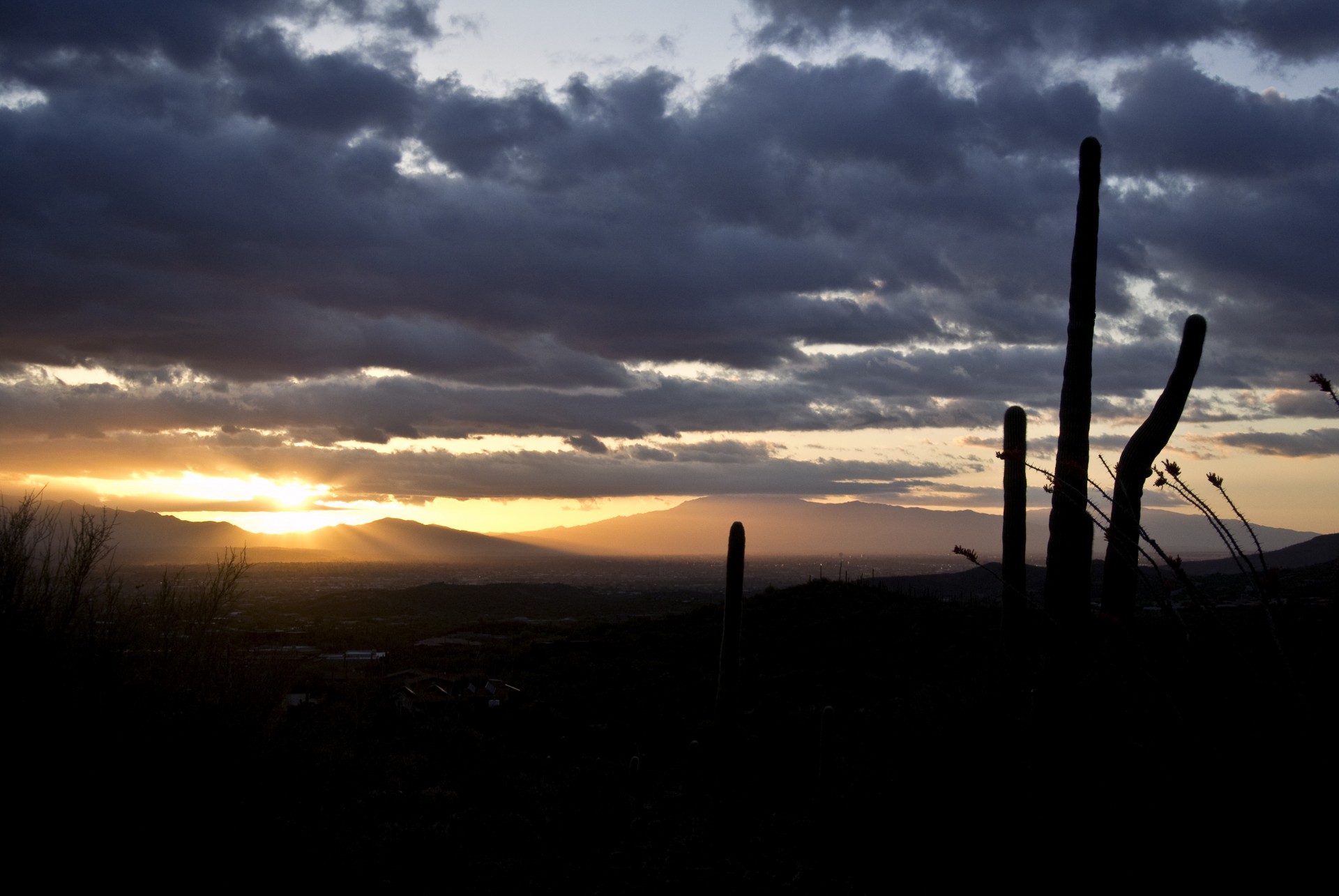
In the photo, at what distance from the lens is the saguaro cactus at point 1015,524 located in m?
9.96

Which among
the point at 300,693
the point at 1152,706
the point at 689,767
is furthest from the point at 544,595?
the point at 1152,706

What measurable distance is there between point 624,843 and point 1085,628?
4.94m

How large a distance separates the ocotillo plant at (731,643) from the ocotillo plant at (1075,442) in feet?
18.0

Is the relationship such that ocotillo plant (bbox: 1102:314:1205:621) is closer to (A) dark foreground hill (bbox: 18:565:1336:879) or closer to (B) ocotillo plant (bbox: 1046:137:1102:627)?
(B) ocotillo plant (bbox: 1046:137:1102:627)

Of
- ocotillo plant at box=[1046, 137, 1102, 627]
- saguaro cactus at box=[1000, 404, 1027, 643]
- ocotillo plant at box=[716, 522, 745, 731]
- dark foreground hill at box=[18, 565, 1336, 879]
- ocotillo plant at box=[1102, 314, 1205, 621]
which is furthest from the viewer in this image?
ocotillo plant at box=[716, 522, 745, 731]

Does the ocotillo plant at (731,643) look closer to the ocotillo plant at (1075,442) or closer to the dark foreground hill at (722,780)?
the dark foreground hill at (722,780)

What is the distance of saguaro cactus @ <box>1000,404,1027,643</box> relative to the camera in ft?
32.7

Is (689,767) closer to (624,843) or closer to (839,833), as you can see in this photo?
(624,843)

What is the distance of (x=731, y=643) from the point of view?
14164 millimetres

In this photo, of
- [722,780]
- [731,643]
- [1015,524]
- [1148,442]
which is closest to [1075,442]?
[1148,442]

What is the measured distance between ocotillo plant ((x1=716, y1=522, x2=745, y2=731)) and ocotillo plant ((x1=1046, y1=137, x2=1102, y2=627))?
549 cm

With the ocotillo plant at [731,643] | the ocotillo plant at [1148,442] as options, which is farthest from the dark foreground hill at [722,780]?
the ocotillo plant at [1148,442]

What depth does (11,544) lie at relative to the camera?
24.7ft

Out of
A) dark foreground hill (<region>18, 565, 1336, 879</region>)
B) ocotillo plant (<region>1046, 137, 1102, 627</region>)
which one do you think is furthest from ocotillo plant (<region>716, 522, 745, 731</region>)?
ocotillo plant (<region>1046, 137, 1102, 627</region>)
